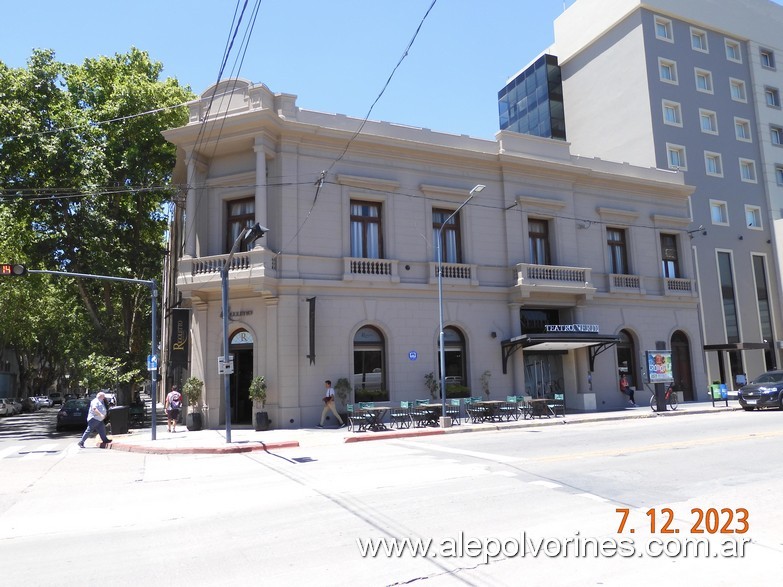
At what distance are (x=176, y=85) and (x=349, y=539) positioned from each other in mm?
32646

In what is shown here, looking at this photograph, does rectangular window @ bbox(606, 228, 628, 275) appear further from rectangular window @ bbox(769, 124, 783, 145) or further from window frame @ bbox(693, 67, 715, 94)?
rectangular window @ bbox(769, 124, 783, 145)

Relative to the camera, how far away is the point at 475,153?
84.7 feet

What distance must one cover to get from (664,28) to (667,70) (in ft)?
10.1

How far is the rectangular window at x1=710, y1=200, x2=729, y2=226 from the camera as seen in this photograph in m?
36.6

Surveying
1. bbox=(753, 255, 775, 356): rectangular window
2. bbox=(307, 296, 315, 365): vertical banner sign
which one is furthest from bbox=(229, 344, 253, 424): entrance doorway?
bbox=(753, 255, 775, 356): rectangular window

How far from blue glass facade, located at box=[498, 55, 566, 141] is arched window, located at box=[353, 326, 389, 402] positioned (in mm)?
26024

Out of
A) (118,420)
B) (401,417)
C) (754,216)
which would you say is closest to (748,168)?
(754,216)

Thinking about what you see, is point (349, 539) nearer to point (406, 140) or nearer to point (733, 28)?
point (406, 140)

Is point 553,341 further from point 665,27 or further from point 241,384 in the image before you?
point 665,27

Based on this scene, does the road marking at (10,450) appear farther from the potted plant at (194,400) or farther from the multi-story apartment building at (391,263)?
the multi-story apartment building at (391,263)

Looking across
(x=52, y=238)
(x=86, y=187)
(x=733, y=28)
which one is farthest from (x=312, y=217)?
(x=733, y=28)

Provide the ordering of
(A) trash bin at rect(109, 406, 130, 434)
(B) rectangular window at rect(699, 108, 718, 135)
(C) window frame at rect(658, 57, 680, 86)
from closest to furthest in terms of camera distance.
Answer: (A) trash bin at rect(109, 406, 130, 434)
(C) window frame at rect(658, 57, 680, 86)
(B) rectangular window at rect(699, 108, 718, 135)

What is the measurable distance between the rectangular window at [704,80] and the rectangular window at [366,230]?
27289mm

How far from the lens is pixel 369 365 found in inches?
917
